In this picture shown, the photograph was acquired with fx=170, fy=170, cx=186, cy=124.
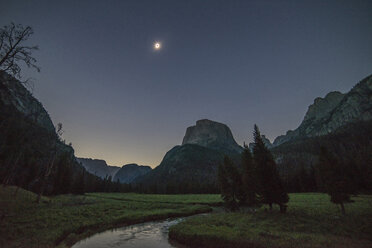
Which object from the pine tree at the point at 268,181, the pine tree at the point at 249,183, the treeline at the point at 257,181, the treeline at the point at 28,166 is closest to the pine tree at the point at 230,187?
the treeline at the point at 257,181

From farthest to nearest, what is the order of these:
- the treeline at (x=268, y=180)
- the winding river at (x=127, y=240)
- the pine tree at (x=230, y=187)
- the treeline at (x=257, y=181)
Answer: the pine tree at (x=230, y=187)
the treeline at (x=257, y=181)
the treeline at (x=268, y=180)
the winding river at (x=127, y=240)

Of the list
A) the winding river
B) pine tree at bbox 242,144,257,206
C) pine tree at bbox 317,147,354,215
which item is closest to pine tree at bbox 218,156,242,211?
pine tree at bbox 242,144,257,206

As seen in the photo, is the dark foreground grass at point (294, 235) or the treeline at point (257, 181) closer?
the dark foreground grass at point (294, 235)

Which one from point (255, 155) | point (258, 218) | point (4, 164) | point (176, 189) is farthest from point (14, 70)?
point (176, 189)

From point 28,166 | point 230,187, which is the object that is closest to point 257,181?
point 230,187

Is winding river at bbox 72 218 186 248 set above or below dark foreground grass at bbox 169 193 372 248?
below

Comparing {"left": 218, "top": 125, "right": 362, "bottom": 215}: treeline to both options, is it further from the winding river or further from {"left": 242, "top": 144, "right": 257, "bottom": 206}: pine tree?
the winding river

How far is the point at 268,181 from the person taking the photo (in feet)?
85.3

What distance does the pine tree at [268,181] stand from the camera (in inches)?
966

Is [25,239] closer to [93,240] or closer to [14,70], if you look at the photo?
[93,240]

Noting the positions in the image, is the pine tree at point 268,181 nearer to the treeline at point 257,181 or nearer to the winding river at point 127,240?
the treeline at point 257,181

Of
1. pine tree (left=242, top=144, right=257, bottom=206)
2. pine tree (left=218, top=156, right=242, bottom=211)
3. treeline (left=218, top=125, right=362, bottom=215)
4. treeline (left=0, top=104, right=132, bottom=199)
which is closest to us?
treeline (left=218, top=125, right=362, bottom=215)

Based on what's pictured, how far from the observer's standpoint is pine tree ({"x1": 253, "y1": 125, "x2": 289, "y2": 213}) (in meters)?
24.5

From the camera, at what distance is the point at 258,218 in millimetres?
21719
